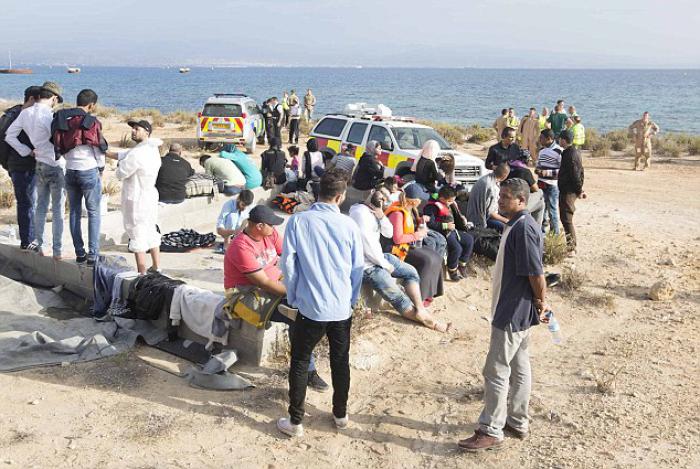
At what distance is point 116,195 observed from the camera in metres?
12.7

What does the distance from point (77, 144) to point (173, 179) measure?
10.9ft

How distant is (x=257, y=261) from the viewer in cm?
561

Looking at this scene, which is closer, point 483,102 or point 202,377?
point 202,377

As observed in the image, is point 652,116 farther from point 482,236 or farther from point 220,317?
point 220,317

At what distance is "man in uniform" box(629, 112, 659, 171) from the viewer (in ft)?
63.1

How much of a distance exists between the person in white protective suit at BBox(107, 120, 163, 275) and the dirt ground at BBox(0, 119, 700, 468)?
135cm

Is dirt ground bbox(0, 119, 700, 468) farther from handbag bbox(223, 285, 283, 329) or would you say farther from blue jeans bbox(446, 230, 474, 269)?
blue jeans bbox(446, 230, 474, 269)

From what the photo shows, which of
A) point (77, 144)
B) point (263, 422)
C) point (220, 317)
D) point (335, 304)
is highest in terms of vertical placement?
point (77, 144)

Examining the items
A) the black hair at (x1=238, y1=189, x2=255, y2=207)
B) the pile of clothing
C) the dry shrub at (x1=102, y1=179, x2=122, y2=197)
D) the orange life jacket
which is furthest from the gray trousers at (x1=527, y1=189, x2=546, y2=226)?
the dry shrub at (x1=102, y1=179, x2=122, y2=197)

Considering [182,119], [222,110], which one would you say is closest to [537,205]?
[222,110]

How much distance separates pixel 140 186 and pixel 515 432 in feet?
13.9

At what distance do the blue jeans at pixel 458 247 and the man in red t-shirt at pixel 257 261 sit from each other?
10.5ft

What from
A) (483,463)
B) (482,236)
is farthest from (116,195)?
(483,463)

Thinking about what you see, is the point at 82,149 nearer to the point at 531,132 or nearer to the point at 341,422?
the point at 341,422
